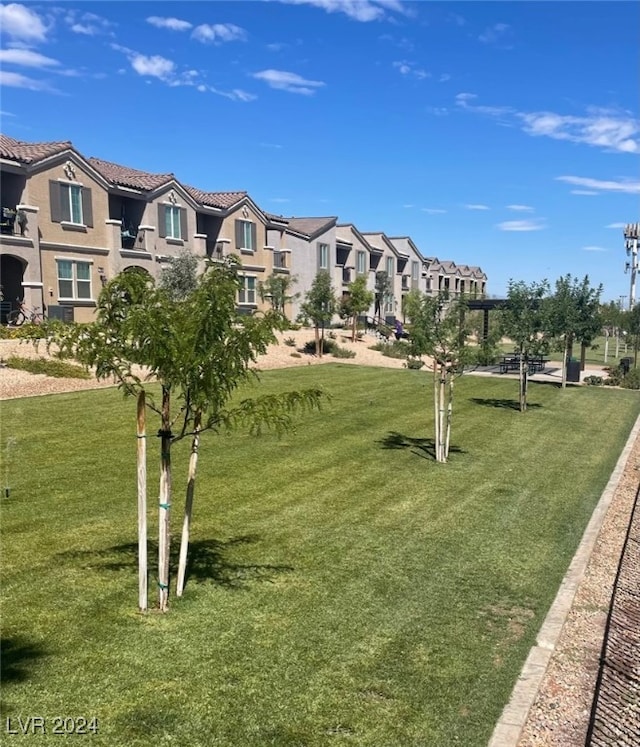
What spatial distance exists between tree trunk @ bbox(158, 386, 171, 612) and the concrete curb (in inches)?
127

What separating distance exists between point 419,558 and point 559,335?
55.9 ft

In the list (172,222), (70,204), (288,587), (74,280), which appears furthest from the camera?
(172,222)

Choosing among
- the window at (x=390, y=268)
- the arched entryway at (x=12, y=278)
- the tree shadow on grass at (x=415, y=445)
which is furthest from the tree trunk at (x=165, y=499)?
the window at (x=390, y=268)

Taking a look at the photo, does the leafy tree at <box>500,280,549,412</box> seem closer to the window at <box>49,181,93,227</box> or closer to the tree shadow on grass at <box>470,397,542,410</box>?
the tree shadow on grass at <box>470,397,542,410</box>

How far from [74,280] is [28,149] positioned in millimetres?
6404

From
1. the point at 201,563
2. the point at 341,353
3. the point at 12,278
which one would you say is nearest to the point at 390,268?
the point at 341,353

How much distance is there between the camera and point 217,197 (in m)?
42.9

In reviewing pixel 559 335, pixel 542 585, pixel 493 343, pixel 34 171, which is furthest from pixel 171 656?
pixel 34 171

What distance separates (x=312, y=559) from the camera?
7.85 m

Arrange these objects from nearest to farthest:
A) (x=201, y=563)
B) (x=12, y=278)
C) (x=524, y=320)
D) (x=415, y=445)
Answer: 1. (x=201, y=563)
2. (x=415, y=445)
3. (x=524, y=320)
4. (x=12, y=278)

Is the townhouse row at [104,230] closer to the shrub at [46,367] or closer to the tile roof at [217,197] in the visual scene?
the tile roof at [217,197]

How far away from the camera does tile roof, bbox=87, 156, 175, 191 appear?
112 ft

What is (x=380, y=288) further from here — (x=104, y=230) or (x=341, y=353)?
(x=104, y=230)

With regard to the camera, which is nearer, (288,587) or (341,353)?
(288,587)
